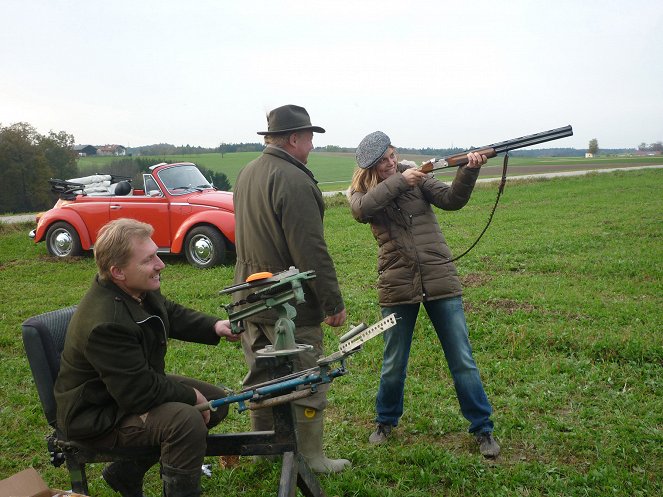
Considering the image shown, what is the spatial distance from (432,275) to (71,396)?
2.24 meters

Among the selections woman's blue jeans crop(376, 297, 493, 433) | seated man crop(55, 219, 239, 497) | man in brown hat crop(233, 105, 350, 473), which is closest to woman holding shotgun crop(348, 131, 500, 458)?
woman's blue jeans crop(376, 297, 493, 433)

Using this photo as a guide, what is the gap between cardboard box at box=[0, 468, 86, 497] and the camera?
117 inches

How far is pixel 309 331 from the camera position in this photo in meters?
3.84

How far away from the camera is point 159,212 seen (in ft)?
38.9

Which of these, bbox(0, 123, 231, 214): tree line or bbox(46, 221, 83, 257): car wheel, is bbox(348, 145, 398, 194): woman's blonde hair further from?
bbox(0, 123, 231, 214): tree line

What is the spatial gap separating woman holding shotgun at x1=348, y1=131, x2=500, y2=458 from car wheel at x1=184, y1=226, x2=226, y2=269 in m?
7.23

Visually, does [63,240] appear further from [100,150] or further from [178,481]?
[100,150]

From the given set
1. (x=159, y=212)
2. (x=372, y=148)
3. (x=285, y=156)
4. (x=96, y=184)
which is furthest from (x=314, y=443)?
(x=96, y=184)

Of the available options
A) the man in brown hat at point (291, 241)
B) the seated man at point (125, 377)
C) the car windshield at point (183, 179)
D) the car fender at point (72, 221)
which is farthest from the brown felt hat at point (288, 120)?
the car fender at point (72, 221)

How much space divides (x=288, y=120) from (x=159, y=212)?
28.2ft

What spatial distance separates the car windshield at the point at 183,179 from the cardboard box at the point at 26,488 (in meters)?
9.30

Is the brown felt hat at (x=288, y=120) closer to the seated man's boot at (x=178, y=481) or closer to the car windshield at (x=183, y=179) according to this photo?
the seated man's boot at (x=178, y=481)

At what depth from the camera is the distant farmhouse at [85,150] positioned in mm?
28141

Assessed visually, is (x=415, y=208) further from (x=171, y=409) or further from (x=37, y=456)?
(x=37, y=456)
